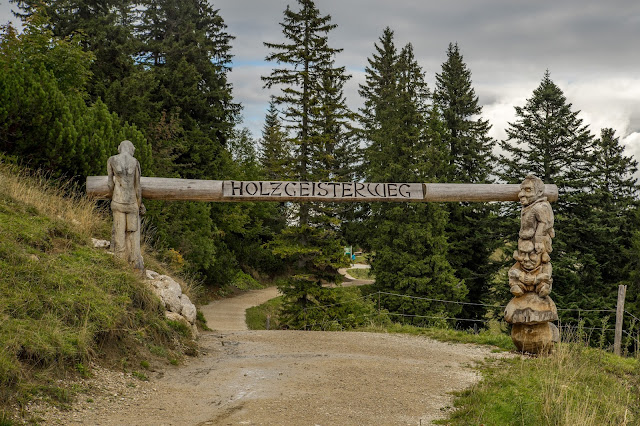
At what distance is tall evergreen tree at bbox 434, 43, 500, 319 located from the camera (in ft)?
88.4

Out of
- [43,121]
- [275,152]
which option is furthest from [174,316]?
[275,152]

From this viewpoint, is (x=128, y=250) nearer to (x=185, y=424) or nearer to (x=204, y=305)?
(x=185, y=424)

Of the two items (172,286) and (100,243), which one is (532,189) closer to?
(172,286)

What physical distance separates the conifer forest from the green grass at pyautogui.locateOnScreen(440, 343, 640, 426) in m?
9.85

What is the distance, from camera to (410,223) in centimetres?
2417

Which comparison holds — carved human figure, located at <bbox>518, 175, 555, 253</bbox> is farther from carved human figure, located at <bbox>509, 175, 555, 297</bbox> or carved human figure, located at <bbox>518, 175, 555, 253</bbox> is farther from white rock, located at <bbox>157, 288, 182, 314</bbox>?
white rock, located at <bbox>157, 288, 182, 314</bbox>

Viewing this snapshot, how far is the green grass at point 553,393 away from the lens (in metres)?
5.68

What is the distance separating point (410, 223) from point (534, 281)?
14.6 meters

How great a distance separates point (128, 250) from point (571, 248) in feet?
70.8

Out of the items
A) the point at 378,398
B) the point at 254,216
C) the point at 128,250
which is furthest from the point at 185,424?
the point at 254,216

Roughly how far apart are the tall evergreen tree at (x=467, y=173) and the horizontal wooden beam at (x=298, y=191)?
16.0m

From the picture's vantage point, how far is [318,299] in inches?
838

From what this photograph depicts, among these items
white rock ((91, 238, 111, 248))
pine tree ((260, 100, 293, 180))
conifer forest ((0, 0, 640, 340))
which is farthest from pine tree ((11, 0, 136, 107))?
white rock ((91, 238, 111, 248))

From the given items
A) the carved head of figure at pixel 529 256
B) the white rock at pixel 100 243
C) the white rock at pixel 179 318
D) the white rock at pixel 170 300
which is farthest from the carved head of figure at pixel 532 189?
the white rock at pixel 100 243
